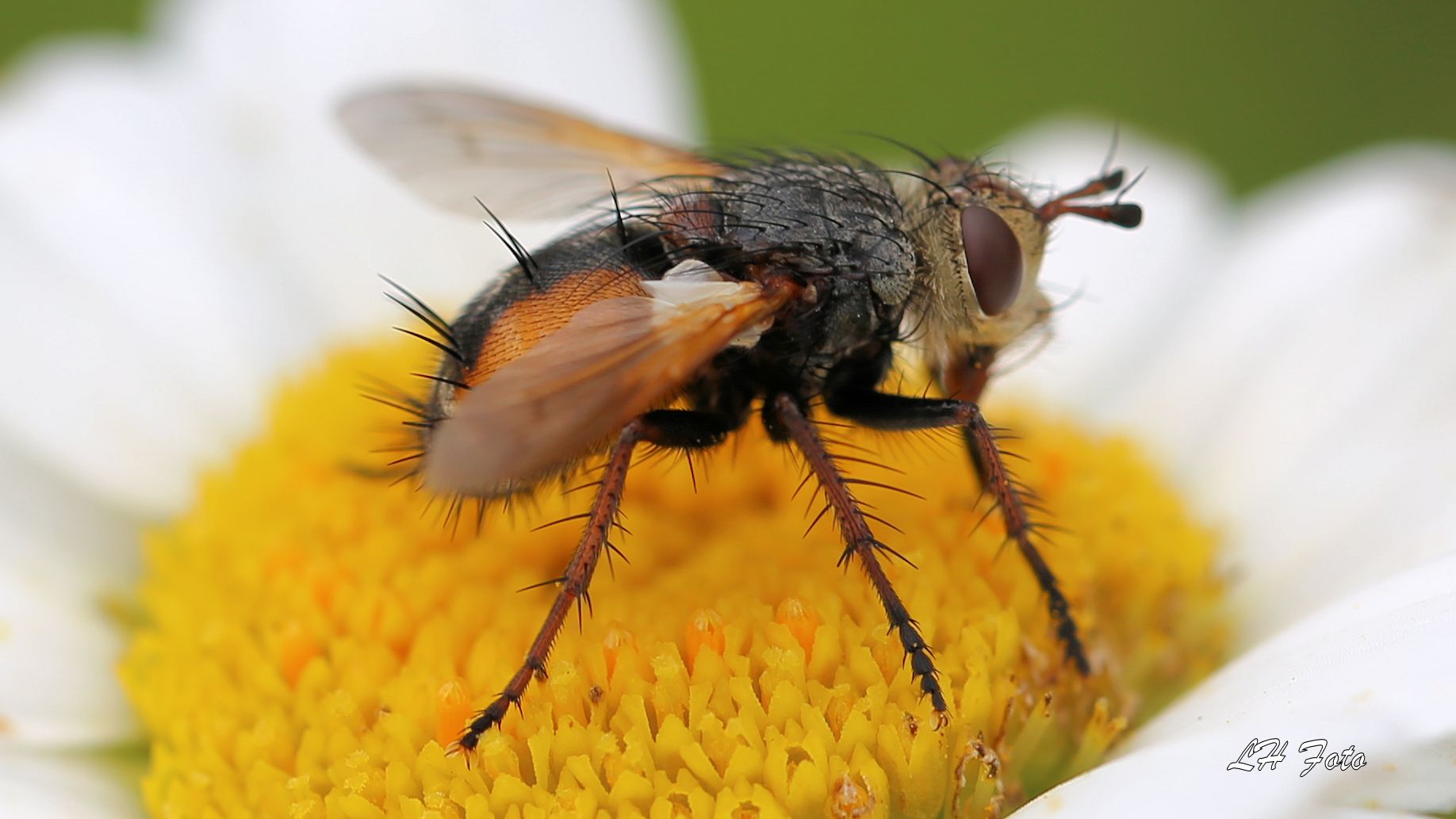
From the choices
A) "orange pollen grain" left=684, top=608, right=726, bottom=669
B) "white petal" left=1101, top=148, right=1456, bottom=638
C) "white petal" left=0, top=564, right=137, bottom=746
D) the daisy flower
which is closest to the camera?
the daisy flower

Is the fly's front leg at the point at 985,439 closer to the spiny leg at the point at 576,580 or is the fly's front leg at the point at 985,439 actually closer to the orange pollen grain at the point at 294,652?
the spiny leg at the point at 576,580

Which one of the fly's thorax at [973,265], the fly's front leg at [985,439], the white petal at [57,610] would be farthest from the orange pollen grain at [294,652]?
the fly's thorax at [973,265]

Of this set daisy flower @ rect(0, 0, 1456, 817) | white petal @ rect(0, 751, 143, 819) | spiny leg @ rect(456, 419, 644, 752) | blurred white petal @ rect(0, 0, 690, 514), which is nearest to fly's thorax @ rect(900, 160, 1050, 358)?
daisy flower @ rect(0, 0, 1456, 817)

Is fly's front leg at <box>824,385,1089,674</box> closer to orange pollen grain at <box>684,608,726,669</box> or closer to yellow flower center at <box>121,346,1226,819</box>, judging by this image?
yellow flower center at <box>121,346,1226,819</box>

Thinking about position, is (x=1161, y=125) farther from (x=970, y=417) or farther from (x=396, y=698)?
(x=396, y=698)

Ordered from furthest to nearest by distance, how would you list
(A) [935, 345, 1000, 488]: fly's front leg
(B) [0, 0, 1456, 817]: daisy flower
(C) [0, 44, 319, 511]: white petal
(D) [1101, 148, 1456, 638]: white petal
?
(C) [0, 44, 319, 511]: white petal < (D) [1101, 148, 1456, 638]: white petal < (A) [935, 345, 1000, 488]: fly's front leg < (B) [0, 0, 1456, 817]: daisy flower

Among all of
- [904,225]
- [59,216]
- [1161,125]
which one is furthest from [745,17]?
[904,225]
